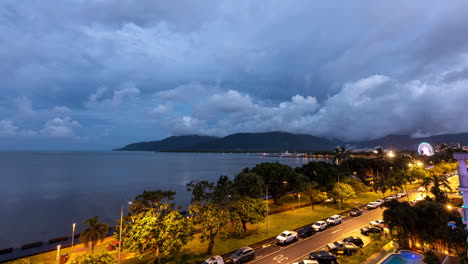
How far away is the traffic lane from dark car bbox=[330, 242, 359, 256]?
2.77 m

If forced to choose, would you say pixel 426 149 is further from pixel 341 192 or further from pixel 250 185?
pixel 250 185

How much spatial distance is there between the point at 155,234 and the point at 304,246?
70.2 feet

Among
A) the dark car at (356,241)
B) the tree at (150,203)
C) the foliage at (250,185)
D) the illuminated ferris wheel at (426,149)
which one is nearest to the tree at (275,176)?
the foliage at (250,185)

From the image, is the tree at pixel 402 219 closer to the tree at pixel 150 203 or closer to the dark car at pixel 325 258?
the dark car at pixel 325 258

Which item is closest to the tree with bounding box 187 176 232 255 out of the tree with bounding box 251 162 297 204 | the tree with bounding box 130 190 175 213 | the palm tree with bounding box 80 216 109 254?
the tree with bounding box 130 190 175 213

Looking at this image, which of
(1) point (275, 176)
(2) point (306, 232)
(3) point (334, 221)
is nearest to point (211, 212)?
(2) point (306, 232)

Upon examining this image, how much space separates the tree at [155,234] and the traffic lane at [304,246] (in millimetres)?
10173

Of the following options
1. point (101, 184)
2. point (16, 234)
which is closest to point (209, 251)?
point (16, 234)

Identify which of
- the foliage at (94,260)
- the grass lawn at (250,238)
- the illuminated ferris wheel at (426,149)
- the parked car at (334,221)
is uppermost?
the illuminated ferris wheel at (426,149)

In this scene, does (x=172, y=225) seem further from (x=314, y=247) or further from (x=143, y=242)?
(x=314, y=247)

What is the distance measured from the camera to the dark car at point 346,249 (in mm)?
30091

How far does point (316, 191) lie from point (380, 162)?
1823 inches

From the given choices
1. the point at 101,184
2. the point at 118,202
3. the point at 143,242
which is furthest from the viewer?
the point at 101,184

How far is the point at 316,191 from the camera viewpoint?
54.2 metres
